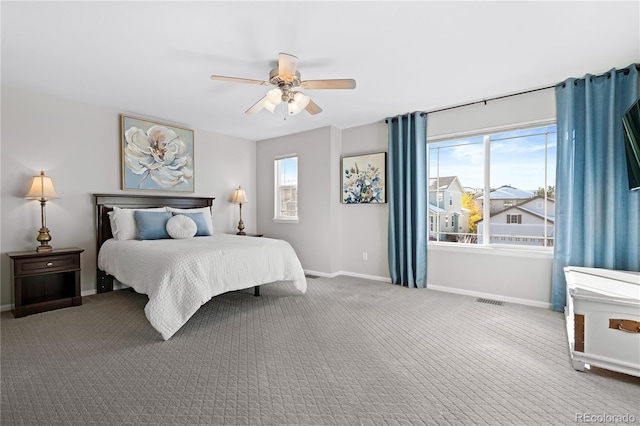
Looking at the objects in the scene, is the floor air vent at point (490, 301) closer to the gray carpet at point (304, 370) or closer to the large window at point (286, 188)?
the gray carpet at point (304, 370)

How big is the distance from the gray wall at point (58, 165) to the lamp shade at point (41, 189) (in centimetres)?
30

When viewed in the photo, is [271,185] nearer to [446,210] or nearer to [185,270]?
[446,210]

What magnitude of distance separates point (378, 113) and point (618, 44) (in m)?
2.43

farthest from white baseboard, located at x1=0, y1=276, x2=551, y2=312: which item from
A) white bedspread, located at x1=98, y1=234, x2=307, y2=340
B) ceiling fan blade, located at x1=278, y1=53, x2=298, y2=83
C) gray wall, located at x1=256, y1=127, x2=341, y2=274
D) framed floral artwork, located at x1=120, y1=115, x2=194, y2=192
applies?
ceiling fan blade, located at x1=278, y1=53, x2=298, y2=83

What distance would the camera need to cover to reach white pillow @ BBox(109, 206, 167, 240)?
3.94 metres

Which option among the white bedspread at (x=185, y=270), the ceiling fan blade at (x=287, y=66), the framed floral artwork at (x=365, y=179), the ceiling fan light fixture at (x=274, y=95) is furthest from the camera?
the framed floral artwork at (x=365, y=179)

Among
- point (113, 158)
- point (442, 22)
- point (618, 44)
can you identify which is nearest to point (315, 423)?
point (442, 22)

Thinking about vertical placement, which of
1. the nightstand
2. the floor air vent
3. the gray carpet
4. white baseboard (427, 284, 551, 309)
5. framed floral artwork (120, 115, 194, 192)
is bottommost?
the gray carpet

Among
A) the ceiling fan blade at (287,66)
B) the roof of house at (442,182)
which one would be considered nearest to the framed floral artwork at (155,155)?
the ceiling fan blade at (287,66)

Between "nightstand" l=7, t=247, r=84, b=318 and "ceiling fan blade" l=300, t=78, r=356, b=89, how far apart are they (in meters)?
3.12

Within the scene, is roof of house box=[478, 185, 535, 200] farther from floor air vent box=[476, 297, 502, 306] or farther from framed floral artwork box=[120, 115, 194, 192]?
framed floral artwork box=[120, 115, 194, 192]

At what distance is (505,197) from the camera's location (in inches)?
150

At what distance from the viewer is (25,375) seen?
2.04m

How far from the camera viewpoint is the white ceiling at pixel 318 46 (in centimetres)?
212
